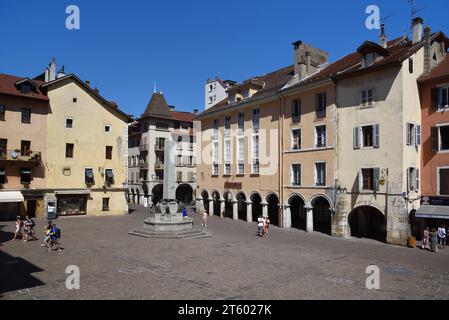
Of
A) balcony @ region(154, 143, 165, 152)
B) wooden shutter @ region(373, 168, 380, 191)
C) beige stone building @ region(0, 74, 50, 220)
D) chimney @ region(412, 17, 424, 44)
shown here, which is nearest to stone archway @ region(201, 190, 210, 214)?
balcony @ region(154, 143, 165, 152)

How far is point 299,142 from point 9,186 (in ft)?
97.9

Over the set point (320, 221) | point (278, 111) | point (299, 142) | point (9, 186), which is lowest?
point (320, 221)

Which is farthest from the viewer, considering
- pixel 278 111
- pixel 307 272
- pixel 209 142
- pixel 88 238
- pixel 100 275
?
pixel 209 142

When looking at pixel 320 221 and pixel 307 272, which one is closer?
pixel 307 272

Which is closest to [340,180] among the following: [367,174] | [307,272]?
[367,174]

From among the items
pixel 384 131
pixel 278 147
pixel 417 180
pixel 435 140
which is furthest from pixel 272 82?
pixel 417 180

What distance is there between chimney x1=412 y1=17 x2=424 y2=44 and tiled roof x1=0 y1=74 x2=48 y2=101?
37138mm

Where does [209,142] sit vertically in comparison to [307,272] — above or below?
above

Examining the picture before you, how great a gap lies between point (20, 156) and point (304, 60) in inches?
1230

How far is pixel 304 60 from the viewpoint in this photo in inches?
1544

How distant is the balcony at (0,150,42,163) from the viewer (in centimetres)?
3851

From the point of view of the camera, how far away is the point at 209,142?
47.9 meters

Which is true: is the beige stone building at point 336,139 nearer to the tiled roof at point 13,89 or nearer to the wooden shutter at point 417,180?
the wooden shutter at point 417,180
